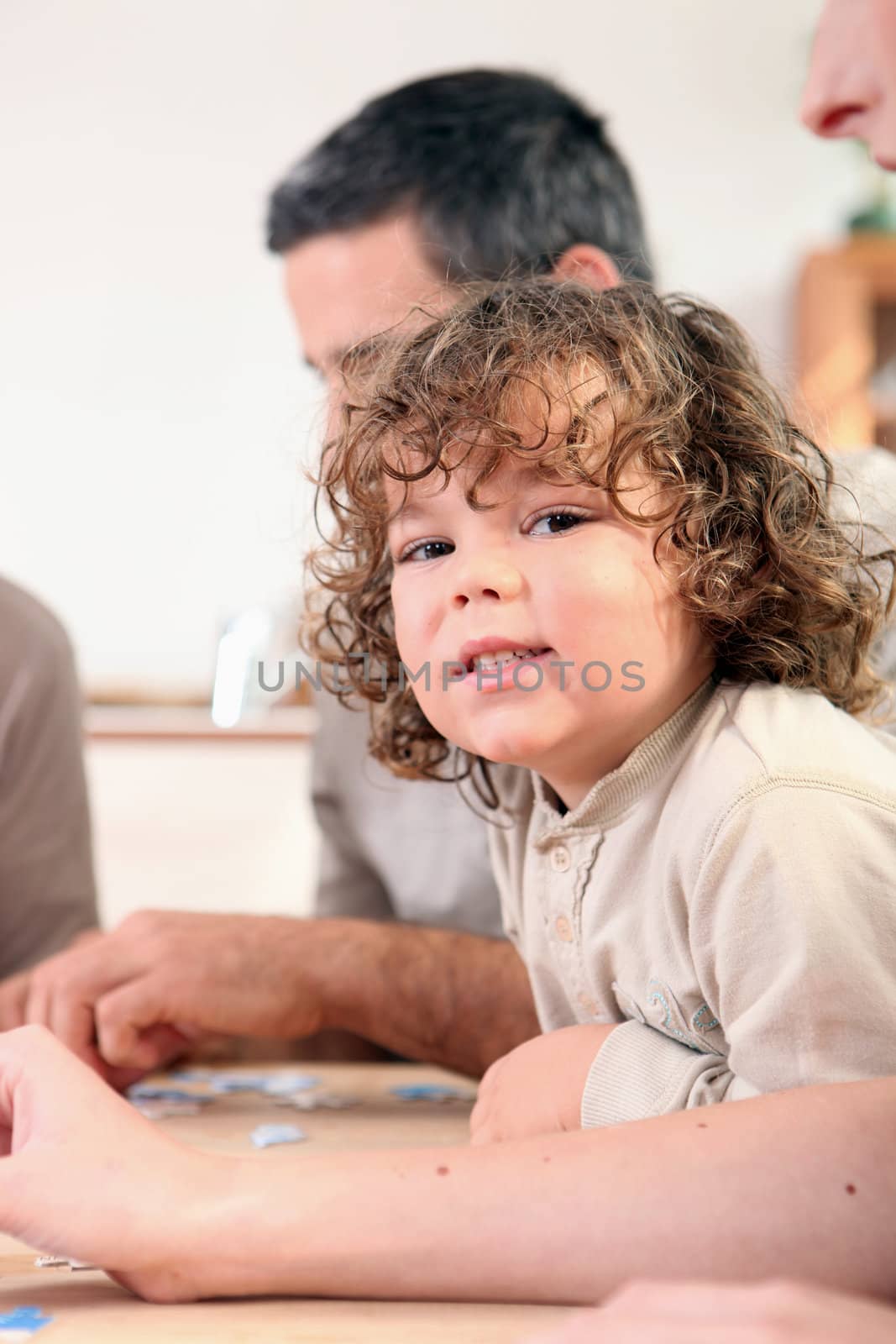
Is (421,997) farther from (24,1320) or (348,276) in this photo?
(348,276)

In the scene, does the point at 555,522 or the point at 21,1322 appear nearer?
the point at 21,1322

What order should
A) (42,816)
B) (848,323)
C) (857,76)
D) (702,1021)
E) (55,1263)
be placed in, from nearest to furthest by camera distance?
(857,76)
(55,1263)
(702,1021)
(42,816)
(848,323)

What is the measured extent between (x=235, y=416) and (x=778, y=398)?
11.4ft

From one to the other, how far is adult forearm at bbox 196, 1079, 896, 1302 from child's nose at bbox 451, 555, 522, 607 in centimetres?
30

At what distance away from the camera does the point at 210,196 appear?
4.22m

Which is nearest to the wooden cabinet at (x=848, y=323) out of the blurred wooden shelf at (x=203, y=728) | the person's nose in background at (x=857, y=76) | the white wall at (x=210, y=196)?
the white wall at (x=210, y=196)

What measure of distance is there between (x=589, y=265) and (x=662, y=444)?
60cm

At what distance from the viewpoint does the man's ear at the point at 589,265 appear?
4.27 ft

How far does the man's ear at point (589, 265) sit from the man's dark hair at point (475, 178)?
4 centimetres

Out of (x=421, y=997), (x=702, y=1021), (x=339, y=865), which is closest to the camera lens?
(x=702, y=1021)

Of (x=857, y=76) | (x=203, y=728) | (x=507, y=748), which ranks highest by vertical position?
(x=857, y=76)

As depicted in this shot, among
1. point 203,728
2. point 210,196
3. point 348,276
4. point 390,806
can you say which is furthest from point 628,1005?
point 210,196

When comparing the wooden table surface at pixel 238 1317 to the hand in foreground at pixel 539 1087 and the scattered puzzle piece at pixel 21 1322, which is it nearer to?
the scattered puzzle piece at pixel 21 1322

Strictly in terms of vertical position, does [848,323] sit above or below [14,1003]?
above
